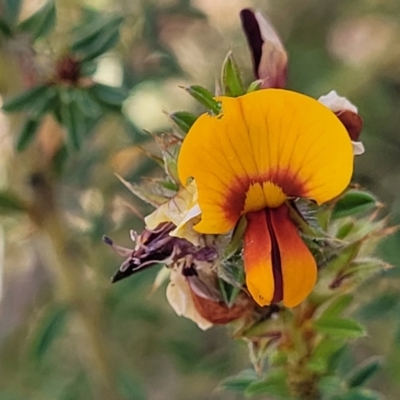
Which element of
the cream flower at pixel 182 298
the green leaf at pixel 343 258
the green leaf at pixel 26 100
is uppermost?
the green leaf at pixel 26 100

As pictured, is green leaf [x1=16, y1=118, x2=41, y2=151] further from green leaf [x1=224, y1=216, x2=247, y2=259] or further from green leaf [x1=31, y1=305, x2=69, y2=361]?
green leaf [x1=224, y1=216, x2=247, y2=259]

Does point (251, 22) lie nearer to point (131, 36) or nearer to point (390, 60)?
point (131, 36)

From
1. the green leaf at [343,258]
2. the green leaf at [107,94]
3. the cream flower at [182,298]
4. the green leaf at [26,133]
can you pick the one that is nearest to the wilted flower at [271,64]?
the green leaf at [343,258]

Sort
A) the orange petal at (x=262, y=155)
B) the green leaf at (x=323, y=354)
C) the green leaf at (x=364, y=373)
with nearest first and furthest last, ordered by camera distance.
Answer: the orange petal at (x=262, y=155)
the green leaf at (x=323, y=354)
the green leaf at (x=364, y=373)

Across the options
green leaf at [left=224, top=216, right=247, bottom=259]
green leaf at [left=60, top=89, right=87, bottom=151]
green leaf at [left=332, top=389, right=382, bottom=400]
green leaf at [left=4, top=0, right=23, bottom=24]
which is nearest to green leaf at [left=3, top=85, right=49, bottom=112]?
green leaf at [left=60, top=89, right=87, bottom=151]

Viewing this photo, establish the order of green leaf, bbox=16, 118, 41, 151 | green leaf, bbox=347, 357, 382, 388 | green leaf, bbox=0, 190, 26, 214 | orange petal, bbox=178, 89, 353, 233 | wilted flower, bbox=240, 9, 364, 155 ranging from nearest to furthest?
orange petal, bbox=178, 89, 353, 233
wilted flower, bbox=240, 9, 364, 155
green leaf, bbox=347, 357, 382, 388
green leaf, bbox=16, 118, 41, 151
green leaf, bbox=0, 190, 26, 214

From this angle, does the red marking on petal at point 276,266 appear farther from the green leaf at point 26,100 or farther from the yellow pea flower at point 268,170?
the green leaf at point 26,100
